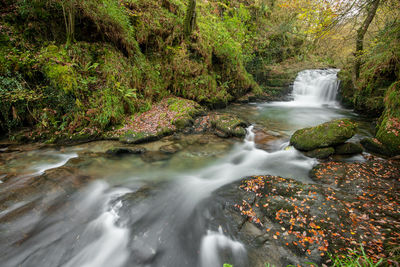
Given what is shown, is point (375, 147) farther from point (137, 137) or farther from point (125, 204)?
point (137, 137)

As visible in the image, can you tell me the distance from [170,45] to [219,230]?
7.99 metres

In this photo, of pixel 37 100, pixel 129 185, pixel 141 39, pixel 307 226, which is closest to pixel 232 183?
pixel 307 226

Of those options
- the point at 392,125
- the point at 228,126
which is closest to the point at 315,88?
the point at 392,125

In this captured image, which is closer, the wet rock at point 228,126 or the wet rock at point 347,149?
the wet rock at point 347,149

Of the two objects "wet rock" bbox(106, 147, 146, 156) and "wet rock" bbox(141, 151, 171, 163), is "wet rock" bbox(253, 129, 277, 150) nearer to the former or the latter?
"wet rock" bbox(141, 151, 171, 163)

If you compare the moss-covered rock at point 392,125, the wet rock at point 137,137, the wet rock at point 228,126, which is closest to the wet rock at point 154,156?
the wet rock at point 137,137

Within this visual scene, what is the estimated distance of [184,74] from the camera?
8500mm

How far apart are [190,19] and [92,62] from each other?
199 inches

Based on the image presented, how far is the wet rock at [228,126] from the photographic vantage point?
21.5 ft

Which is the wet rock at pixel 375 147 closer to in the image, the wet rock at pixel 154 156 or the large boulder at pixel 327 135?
the large boulder at pixel 327 135

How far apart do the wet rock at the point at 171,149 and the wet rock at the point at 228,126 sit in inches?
67.7

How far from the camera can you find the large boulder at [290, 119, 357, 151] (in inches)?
191

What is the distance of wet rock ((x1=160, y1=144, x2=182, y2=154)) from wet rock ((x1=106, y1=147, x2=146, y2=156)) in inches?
22.6

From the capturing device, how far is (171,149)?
5414 mm
